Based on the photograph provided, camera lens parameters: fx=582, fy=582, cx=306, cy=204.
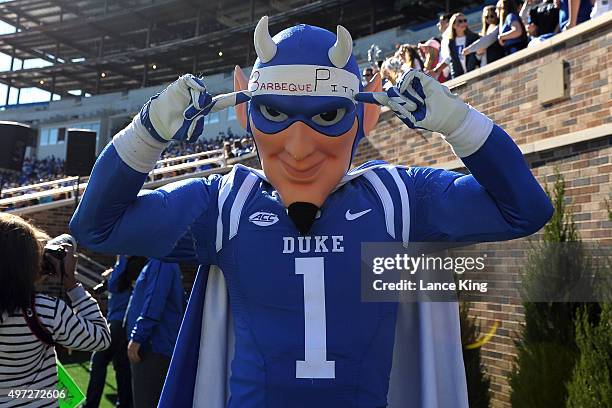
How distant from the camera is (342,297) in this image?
6.10ft

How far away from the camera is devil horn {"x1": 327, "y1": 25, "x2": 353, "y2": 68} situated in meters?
1.92

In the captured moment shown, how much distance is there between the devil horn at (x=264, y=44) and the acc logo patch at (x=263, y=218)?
1.73 ft

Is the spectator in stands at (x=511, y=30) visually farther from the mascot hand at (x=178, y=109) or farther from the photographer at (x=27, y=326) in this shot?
the photographer at (x=27, y=326)

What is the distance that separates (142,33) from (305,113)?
34.5 m

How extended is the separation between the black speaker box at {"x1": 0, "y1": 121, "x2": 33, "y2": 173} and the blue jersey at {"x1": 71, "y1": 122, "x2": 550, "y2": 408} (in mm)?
5875

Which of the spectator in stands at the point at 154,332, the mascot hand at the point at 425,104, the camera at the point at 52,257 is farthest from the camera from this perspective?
the spectator in stands at the point at 154,332

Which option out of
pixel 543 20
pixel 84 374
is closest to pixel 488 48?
pixel 543 20

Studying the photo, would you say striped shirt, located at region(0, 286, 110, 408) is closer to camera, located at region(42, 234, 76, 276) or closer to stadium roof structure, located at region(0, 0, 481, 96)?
camera, located at region(42, 234, 76, 276)

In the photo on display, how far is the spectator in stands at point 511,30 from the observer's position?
243 inches

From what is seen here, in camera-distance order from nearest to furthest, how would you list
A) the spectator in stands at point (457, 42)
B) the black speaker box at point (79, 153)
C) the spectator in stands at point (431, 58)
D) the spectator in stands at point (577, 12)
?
the spectator in stands at point (577, 12)
the spectator in stands at point (457, 42)
the spectator in stands at point (431, 58)
the black speaker box at point (79, 153)

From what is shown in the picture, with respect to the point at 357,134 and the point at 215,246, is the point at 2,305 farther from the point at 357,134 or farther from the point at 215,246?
the point at 357,134

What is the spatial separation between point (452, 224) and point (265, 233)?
2.05 ft

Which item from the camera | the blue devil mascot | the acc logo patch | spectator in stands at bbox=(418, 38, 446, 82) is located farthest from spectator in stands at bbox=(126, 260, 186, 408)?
spectator in stands at bbox=(418, 38, 446, 82)

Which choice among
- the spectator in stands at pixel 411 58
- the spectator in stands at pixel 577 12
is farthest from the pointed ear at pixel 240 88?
the spectator in stands at pixel 411 58
